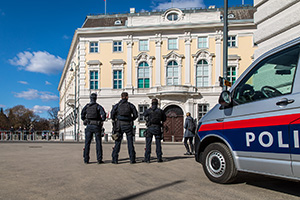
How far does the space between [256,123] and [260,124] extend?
87mm

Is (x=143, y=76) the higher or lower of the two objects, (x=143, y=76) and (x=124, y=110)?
the higher

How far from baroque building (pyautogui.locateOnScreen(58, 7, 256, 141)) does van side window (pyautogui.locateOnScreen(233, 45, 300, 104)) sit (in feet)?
89.6

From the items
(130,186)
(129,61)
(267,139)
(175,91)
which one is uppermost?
(129,61)

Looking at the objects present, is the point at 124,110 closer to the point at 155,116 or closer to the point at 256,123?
the point at 155,116

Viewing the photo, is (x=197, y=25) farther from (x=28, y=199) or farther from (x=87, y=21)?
(x=28, y=199)

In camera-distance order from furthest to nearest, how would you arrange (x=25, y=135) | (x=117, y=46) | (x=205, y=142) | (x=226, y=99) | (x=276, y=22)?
1. (x=117, y=46)
2. (x=25, y=135)
3. (x=276, y=22)
4. (x=205, y=142)
5. (x=226, y=99)

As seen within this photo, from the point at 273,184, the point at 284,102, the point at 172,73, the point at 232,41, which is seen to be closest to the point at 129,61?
the point at 172,73

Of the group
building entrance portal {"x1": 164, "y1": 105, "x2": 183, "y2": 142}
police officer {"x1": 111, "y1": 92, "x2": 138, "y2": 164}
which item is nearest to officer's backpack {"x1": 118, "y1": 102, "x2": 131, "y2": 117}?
police officer {"x1": 111, "y1": 92, "x2": 138, "y2": 164}

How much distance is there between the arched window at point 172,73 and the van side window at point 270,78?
95.3ft

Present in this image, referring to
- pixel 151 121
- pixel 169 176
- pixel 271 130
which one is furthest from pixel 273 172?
pixel 151 121

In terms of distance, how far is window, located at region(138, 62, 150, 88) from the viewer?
34.8 metres

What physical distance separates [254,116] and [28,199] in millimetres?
3453

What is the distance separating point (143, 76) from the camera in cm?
3488

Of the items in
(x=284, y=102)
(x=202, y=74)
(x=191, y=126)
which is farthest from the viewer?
(x=202, y=74)
